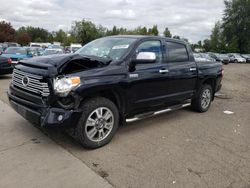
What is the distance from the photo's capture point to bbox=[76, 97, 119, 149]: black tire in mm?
4090

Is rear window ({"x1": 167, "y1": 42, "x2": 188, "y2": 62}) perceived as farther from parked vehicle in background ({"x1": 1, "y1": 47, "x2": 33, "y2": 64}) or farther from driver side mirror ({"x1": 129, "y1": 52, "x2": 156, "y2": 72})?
parked vehicle in background ({"x1": 1, "y1": 47, "x2": 33, "y2": 64})

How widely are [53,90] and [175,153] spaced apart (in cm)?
211

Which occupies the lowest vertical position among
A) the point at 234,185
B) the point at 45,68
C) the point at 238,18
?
the point at 234,185

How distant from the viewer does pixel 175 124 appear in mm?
5848

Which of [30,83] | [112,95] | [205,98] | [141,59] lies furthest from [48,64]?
[205,98]

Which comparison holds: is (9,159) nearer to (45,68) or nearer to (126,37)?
(45,68)

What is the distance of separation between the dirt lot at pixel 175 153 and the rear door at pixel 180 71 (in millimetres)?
655

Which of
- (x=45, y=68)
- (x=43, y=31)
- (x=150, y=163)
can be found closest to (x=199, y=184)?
(x=150, y=163)

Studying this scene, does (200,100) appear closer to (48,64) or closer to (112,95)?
(112,95)

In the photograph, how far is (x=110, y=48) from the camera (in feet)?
16.6

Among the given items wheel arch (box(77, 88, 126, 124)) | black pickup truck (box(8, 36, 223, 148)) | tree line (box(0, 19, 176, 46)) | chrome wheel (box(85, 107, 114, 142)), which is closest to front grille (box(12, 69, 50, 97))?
black pickup truck (box(8, 36, 223, 148))

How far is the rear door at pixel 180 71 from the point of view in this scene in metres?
5.62

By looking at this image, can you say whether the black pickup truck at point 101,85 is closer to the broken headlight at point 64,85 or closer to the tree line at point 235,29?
the broken headlight at point 64,85

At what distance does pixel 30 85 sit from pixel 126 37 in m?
2.05
